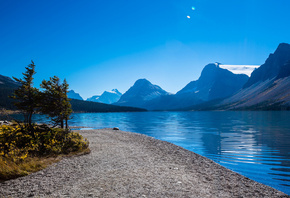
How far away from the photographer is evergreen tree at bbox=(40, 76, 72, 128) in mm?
20078

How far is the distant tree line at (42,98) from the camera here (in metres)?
18.8

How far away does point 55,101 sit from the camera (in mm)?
20641

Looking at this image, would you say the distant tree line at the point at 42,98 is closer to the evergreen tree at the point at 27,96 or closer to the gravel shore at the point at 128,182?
the evergreen tree at the point at 27,96

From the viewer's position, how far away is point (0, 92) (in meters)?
193

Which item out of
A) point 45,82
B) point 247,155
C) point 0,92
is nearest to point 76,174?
point 45,82

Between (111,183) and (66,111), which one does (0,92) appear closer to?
(66,111)

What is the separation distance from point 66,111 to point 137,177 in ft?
45.4

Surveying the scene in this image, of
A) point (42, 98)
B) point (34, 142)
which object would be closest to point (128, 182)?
point (34, 142)

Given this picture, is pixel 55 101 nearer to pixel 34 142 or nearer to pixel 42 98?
pixel 42 98

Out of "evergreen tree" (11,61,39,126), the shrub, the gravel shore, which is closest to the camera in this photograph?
the gravel shore

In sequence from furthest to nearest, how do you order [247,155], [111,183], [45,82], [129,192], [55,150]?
[247,155], [45,82], [55,150], [111,183], [129,192]

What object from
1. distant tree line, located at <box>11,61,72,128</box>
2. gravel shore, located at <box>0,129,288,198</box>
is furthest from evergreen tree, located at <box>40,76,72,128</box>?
gravel shore, located at <box>0,129,288,198</box>

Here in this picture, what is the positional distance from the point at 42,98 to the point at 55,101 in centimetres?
141

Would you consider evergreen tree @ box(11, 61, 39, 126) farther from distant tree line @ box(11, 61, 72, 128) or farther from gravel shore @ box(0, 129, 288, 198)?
gravel shore @ box(0, 129, 288, 198)
